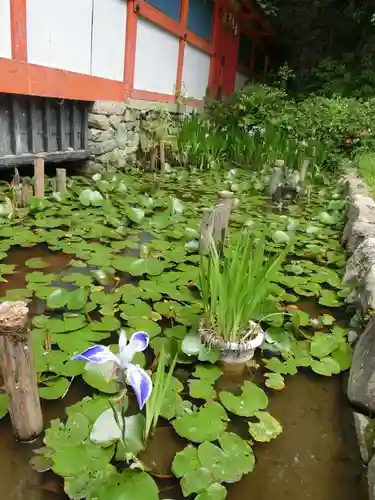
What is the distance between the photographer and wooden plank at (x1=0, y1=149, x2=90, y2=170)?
12.1 ft

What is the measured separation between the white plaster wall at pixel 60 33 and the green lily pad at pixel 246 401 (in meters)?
3.36

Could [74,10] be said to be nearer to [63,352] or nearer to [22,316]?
[63,352]

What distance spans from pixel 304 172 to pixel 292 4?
8.53 m

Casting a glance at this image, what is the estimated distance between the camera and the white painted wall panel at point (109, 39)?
446cm

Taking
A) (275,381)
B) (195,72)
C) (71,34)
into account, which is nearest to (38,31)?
(71,34)

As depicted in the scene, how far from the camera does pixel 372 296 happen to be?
1715mm

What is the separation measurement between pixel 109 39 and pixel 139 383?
4.68 metres

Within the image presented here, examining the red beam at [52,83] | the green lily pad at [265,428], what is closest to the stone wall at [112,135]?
the red beam at [52,83]

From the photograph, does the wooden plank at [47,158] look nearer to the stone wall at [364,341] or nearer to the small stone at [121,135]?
the small stone at [121,135]

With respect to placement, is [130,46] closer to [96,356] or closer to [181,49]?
[181,49]

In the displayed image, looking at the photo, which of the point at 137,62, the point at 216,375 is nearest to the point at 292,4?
the point at 137,62

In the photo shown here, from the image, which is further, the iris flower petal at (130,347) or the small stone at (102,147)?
the small stone at (102,147)

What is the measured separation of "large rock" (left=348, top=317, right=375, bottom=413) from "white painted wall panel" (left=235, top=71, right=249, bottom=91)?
972 centimetres

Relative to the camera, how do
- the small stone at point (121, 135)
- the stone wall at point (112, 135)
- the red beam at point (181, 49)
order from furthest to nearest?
the red beam at point (181, 49)
the small stone at point (121, 135)
the stone wall at point (112, 135)
